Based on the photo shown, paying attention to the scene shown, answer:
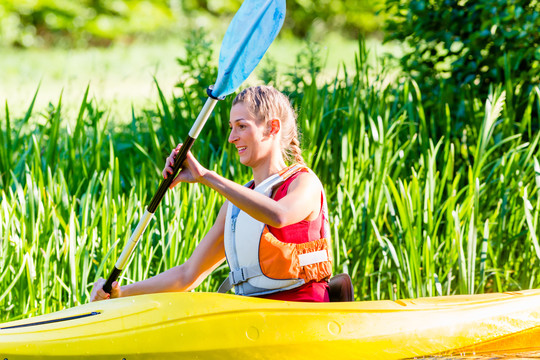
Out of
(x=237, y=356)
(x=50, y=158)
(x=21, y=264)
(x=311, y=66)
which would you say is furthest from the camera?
(x=311, y=66)

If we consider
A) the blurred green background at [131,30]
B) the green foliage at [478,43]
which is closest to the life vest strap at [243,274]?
the green foliage at [478,43]

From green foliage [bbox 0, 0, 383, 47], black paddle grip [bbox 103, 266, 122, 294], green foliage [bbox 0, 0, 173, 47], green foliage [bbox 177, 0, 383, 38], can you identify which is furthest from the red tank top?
green foliage [bbox 177, 0, 383, 38]

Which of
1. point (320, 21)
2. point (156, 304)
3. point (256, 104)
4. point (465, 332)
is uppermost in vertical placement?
point (320, 21)

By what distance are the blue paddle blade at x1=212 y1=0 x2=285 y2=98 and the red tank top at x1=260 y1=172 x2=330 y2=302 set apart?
13.7 inches

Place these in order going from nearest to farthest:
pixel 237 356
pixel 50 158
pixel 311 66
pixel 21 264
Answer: pixel 237 356
pixel 21 264
pixel 50 158
pixel 311 66

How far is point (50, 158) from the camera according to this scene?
11.7 feet

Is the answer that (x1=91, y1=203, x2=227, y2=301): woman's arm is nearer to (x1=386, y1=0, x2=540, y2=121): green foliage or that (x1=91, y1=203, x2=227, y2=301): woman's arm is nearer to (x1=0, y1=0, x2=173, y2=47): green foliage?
(x1=386, y1=0, x2=540, y2=121): green foliage

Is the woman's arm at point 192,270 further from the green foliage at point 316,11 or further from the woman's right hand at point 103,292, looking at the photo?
the green foliage at point 316,11

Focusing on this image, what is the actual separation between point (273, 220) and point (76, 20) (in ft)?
49.7

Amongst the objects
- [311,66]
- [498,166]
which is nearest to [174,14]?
[311,66]

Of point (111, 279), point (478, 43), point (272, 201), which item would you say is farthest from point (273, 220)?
point (478, 43)

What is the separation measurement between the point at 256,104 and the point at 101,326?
0.81 metres

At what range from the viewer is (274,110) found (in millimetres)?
2336

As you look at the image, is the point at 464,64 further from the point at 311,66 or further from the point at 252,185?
the point at 252,185
